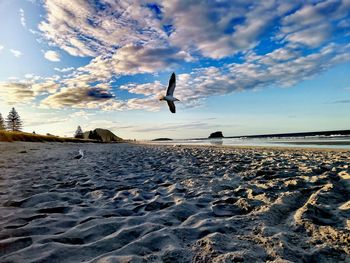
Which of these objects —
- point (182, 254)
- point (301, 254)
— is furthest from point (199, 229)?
point (301, 254)

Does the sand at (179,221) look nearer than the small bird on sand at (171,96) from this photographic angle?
Yes

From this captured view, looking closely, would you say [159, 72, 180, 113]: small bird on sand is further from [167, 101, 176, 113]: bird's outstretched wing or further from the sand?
the sand

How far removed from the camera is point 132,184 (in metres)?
7.01

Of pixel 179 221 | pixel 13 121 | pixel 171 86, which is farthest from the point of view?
pixel 13 121

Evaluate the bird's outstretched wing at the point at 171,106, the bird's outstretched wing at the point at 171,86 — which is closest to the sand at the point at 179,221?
the bird's outstretched wing at the point at 171,106

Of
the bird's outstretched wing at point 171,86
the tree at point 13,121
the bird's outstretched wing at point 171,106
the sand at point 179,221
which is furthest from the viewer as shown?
the tree at point 13,121

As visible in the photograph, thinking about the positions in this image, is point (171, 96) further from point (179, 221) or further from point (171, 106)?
point (179, 221)

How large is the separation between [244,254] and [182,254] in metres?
0.63

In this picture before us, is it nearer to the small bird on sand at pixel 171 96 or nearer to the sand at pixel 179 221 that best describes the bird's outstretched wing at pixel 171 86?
the small bird on sand at pixel 171 96

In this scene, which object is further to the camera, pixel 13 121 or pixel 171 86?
pixel 13 121

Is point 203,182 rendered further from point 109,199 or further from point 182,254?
point 182,254

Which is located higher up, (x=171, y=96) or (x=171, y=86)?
(x=171, y=86)

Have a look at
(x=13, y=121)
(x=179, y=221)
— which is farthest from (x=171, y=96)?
(x=13, y=121)

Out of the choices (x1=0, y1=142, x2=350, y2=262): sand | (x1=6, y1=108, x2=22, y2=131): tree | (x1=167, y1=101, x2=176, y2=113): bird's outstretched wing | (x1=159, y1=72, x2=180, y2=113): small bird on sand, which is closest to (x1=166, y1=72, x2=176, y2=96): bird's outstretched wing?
(x1=159, y1=72, x2=180, y2=113): small bird on sand
